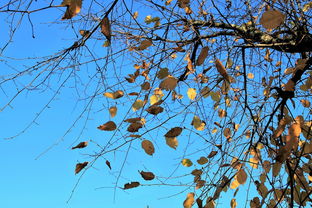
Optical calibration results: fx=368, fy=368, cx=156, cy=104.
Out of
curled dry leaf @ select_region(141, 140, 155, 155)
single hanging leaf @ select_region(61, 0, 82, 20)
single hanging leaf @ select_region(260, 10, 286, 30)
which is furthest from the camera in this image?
curled dry leaf @ select_region(141, 140, 155, 155)

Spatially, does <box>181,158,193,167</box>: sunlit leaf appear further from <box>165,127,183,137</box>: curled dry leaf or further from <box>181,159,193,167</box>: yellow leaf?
<box>165,127,183,137</box>: curled dry leaf

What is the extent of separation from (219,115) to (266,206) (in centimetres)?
62

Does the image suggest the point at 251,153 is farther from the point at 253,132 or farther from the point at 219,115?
the point at 219,115

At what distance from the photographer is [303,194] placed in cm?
150

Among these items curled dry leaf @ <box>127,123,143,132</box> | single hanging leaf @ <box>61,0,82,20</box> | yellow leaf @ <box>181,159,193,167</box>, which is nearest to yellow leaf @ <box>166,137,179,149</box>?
curled dry leaf @ <box>127,123,143,132</box>

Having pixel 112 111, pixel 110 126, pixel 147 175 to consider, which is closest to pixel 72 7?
pixel 110 126

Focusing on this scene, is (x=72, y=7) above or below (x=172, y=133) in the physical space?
above

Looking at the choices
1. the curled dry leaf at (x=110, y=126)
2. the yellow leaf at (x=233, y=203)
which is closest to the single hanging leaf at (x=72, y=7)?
the curled dry leaf at (x=110, y=126)

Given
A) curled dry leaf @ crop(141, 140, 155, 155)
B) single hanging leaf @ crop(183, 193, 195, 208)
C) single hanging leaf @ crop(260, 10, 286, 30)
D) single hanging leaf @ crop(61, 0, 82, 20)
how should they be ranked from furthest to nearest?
1. single hanging leaf @ crop(183, 193, 195, 208)
2. curled dry leaf @ crop(141, 140, 155, 155)
3. single hanging leaf @ crop(260, 10, 286, 30)
4. single hanging leaf @ crop(61, 0, 82, 20)

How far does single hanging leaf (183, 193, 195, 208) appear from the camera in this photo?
152 centimetres

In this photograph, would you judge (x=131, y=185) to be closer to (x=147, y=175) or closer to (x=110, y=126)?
(x=147, y=175)

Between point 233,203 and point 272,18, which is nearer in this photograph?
point 272,18

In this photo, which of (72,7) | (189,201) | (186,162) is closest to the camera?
(72,7)

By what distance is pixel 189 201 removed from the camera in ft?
5.03
